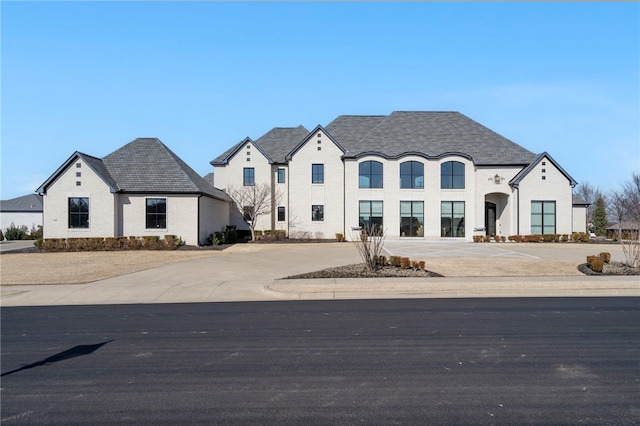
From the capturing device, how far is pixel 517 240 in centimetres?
3431

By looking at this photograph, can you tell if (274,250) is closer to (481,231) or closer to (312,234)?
(312,234)

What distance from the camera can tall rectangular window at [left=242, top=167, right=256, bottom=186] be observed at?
4006cm

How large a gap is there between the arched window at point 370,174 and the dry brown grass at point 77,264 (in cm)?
1451

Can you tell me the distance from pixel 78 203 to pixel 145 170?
490 centimetres

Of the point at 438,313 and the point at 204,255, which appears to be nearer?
the point at 438,313

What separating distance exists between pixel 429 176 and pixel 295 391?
110ft

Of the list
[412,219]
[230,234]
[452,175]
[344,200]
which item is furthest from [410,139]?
[230,234]

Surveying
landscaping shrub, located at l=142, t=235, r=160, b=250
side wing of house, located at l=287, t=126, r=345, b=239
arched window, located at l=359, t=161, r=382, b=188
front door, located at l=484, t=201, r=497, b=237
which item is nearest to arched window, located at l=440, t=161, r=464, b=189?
front door, located at l=484, t=201, r=497, b=237

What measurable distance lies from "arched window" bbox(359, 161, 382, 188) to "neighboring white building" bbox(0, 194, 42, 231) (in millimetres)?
41141

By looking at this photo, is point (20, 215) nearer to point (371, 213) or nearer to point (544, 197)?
point (371, 213)

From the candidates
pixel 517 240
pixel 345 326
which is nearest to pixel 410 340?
pixel 345 326

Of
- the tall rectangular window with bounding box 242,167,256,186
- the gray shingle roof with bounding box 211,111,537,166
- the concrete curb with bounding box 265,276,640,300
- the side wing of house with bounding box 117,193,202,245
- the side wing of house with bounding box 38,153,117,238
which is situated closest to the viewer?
the concrete curb with bounding box 265,276,640,300

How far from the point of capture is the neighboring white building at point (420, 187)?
3628cm

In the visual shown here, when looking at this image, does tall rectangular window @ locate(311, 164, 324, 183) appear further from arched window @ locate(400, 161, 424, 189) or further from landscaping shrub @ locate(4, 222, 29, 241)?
landscaping shrub @ locate(4, 222, 29, 241)
